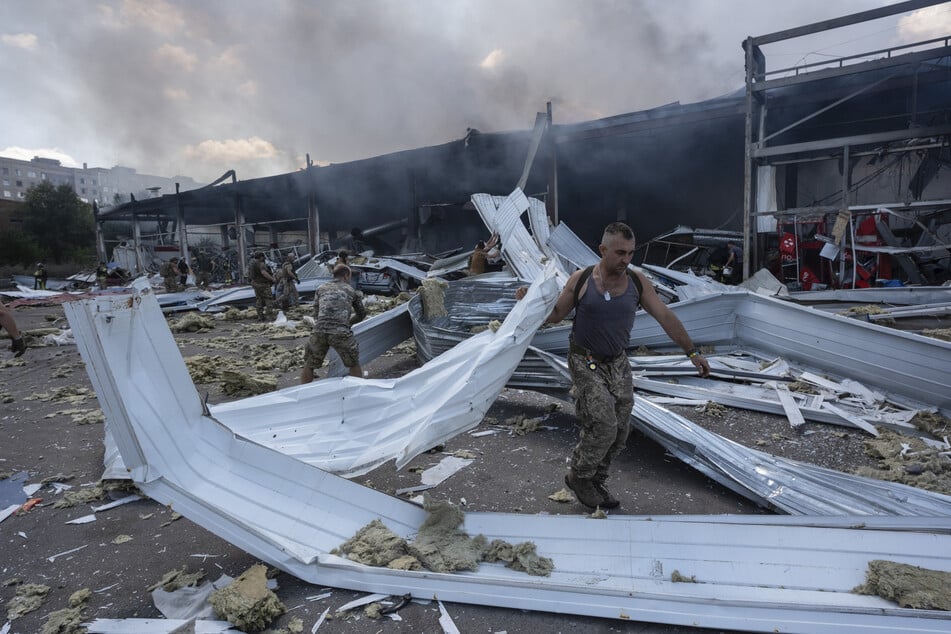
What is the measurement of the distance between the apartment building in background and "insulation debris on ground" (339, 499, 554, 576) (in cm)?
5668

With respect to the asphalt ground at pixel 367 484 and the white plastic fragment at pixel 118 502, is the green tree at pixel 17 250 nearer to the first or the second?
the asphalt ground at pixel 367 484

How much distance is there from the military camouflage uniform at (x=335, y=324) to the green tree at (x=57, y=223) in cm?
3176

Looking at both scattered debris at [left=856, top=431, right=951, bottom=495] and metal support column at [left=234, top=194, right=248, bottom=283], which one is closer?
scattered debris at [left=856, top=431, right=951, bottom=495]

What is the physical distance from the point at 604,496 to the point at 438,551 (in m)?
1.09

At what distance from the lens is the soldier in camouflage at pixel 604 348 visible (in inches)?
112

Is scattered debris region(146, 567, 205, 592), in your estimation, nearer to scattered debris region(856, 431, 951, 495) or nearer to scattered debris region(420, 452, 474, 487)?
scattered debris region(420, 452, 474, 487)

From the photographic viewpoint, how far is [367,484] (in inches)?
140

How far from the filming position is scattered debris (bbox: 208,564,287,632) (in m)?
2.13

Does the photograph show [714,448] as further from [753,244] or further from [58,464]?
[753,244]

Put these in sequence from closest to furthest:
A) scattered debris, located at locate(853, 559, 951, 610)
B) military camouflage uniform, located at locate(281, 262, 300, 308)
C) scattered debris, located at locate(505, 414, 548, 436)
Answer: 1. scattered debris, located at locate(853, 559, 951, 610)
2. scattered debris, located at locate(505, 414, 548, 436)
3. military camouflage uniform, located at locate(281, 262, 300, 308)

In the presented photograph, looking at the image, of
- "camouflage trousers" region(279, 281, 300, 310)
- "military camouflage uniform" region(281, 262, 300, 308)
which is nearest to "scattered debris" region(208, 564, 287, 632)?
"military camouflage uniform" region(281, 262, 300, 308)

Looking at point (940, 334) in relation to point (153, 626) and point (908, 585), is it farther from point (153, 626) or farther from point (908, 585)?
point (153, 626)

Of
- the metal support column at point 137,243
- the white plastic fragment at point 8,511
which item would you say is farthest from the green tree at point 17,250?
the white plastic fragment at point 8,511

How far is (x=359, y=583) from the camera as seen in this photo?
2.36 m
